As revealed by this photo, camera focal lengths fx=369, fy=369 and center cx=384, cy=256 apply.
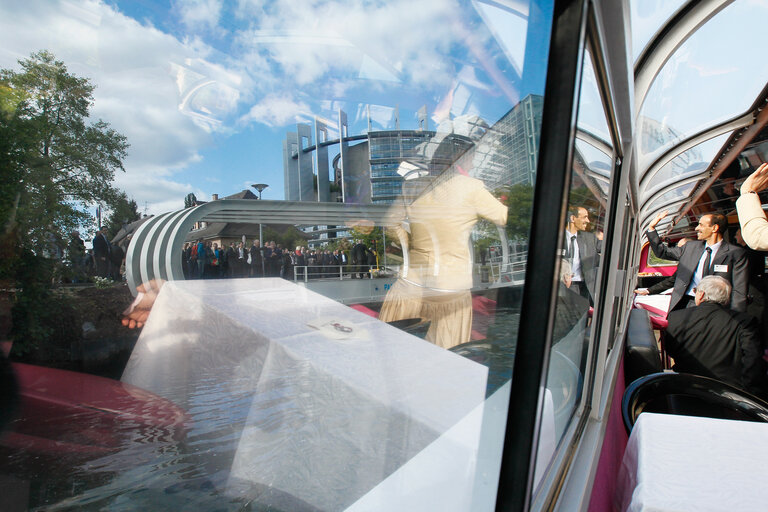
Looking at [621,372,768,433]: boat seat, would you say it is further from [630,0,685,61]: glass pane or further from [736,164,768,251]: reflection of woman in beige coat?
[630,0,685,61]: glass pane

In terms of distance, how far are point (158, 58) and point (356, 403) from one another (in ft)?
3.40

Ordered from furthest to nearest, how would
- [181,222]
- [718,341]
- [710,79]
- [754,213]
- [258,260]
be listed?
[718,341], [754,213], [710,79], [258,260], [181,222]

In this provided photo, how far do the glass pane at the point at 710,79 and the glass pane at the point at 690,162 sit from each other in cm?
68

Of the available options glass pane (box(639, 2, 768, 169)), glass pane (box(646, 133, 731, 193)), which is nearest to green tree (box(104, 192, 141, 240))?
glass pane (box(639, 2, 768, 169))

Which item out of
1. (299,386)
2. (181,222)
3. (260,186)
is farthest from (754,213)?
(181,222)

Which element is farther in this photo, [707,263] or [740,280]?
[707,263]

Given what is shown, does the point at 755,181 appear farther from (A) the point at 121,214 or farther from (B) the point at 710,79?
(A) the point at 121,214

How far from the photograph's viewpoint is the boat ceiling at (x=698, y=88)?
161cm

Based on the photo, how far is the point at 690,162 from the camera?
4.26 meters

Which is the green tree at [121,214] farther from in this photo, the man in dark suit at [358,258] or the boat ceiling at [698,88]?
the boat ceiling at [698,88]

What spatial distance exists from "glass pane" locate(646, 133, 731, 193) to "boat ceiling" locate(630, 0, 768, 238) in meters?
0.01

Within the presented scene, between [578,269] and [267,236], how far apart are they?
89 centimetres

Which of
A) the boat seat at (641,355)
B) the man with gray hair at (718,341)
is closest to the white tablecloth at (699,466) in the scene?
the boat seat at (641,355)

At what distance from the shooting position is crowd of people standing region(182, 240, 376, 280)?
89cm
